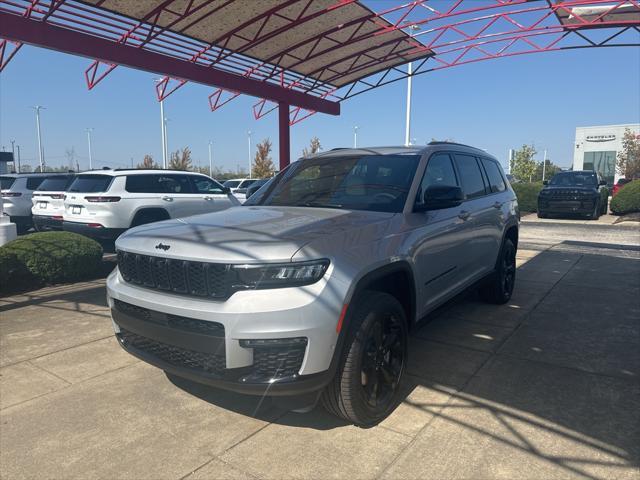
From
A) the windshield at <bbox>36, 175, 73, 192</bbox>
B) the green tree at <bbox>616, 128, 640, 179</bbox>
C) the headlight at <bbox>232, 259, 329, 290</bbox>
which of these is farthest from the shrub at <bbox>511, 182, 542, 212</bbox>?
the green tree at <bbox>616, 128, 640, 179</bbox>

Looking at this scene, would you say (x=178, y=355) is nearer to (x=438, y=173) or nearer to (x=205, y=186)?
(x=438, y=173)

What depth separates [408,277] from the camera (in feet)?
11.1

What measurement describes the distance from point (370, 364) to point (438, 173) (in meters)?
2.01

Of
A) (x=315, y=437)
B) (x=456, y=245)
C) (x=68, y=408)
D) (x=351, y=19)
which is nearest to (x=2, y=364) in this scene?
(x=68, y=408)

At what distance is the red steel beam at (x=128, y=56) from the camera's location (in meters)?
7.81

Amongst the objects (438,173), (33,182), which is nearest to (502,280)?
(438,173)

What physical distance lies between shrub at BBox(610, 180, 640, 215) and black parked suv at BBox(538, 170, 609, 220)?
2.26 ft

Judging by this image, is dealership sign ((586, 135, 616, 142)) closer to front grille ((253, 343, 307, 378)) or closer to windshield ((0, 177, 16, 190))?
windshield ((0, 177, 16, 190))

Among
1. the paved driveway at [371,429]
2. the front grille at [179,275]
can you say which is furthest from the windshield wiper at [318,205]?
the paved driveway at [371,429]

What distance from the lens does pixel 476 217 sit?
480 cm

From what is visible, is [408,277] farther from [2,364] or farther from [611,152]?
[611,152]

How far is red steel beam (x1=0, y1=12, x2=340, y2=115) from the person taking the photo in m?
7.81

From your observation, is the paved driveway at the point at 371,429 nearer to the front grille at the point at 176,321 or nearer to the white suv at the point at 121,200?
the front grille at the point at 176,321

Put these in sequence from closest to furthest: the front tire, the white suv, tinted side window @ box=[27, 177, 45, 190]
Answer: the front tire → the white suv → tinted side window @ box=[27, 177, 45, 190]
